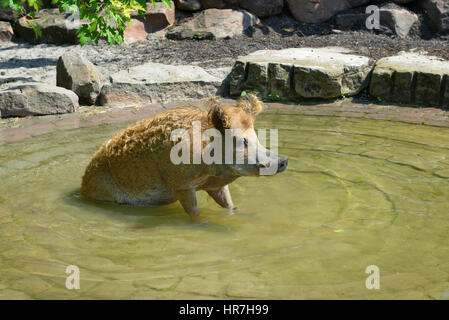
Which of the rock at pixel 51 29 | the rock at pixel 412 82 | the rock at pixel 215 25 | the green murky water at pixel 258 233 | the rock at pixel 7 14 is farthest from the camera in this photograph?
the rock at pixel 7 14

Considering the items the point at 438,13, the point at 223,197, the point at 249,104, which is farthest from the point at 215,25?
the point at 249,104

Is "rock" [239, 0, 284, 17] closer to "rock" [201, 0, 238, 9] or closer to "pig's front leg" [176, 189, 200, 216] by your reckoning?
"rock" [201, 0, 238, 9]

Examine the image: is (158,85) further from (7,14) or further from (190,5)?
(7,14)

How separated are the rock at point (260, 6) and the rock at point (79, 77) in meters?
5.68

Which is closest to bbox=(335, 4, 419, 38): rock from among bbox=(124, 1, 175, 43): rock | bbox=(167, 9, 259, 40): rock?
bbox=(167, 9, 259, 40): rock

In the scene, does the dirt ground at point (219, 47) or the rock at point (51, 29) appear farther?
the rock at point (51, 29)

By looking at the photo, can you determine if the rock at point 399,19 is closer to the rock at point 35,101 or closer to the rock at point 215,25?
the rock at point 215,25

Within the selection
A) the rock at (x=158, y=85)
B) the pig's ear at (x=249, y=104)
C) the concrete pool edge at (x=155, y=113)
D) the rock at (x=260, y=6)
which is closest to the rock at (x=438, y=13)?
the rock at (x=260, y=6)

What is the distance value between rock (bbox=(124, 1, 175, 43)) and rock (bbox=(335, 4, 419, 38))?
13.5ft

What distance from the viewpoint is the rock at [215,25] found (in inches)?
486

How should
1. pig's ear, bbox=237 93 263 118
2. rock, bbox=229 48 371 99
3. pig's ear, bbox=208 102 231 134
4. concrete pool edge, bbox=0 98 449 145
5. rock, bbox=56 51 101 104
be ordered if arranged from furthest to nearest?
rock, bbox=56 51 101 104 < rock, bbox=229 48 371 99 < concrete pool edge, bbox=0 98 449 145 < pig's ear, bbox=237 93 263 118 < pig's ear, bbox=208 102 231 134

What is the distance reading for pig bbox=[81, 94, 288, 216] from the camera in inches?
164

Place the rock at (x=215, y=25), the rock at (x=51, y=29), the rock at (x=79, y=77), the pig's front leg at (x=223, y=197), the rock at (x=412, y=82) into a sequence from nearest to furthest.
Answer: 1. the pig's front leg at (x=223, y=197)
2. the rock at (x=412, y=82)
3. the rock at (x=79, y=77)
4. the rock at (x=51, y=29)
5. the rock at (x=215, y=25)

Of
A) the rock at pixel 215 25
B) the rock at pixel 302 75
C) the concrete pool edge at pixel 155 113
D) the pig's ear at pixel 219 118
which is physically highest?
the pig's ear at pixel 219 118
